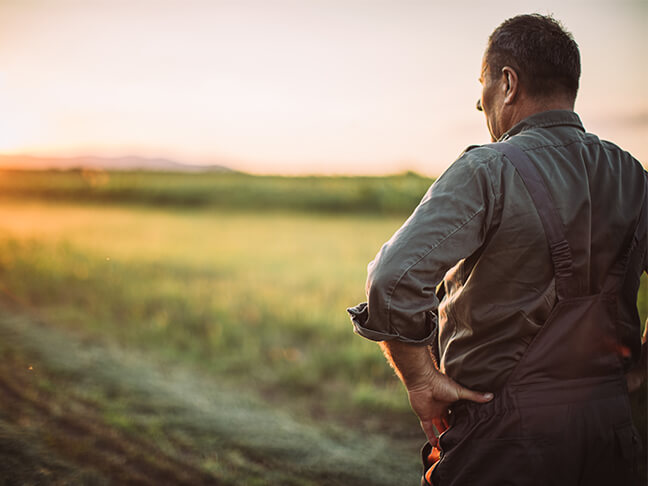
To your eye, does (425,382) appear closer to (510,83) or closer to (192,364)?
→ (510,83)

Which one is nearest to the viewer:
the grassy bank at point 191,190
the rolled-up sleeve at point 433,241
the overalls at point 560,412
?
the rolled-up sleeve at point 433,241

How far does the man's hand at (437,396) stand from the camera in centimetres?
168

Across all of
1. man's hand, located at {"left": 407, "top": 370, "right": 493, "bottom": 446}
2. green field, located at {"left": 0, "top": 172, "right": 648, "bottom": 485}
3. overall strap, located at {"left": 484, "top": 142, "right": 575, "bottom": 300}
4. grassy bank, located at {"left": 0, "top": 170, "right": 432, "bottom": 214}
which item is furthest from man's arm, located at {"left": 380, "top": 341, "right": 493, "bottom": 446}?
grassy bank, located at {"left": 0, "top": 170, "right": 432, "bottom": 214}

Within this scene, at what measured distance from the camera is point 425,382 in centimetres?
171

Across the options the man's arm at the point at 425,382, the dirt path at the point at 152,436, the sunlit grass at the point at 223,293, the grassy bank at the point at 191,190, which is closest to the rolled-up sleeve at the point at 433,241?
the man's arm at the point at 425,382

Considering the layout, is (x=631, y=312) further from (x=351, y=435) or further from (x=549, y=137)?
(x=351, y=435)

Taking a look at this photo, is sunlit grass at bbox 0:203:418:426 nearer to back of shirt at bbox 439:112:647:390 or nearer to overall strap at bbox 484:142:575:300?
back of shirt at bbox 439:112:647:390

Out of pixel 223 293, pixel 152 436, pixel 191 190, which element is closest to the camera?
pixel 152 436

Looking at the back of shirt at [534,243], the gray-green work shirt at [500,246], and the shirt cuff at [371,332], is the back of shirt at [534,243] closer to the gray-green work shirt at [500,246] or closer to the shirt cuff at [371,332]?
the gray-green work shirt at [500,246]

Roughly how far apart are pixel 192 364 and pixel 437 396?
4889 mm

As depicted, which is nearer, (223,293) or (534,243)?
(534,243)

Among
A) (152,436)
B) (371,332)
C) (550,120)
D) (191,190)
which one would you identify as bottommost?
(152,436)

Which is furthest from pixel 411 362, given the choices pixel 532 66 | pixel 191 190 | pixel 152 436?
pixel 191 190

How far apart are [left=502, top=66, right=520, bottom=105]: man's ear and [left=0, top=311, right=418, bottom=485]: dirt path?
2.53 meters
